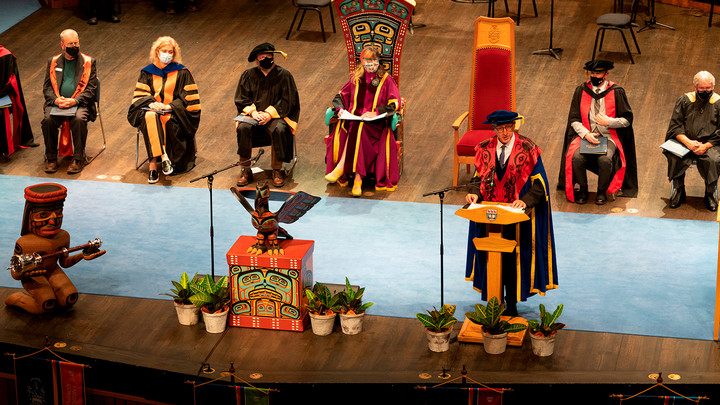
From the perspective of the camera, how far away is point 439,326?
6965mm

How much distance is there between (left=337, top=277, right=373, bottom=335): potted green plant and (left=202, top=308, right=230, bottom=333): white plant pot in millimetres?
734

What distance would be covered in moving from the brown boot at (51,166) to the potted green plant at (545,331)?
4907mm

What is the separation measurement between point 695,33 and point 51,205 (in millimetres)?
8360

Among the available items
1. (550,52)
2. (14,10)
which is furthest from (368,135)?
(14,10)

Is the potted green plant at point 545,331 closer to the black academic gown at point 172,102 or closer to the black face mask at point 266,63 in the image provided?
the black face mask at point 266,63

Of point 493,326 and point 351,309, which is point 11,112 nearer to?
point 351,309

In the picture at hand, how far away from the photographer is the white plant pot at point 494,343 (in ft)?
22.7

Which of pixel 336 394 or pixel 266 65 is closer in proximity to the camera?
pixel 336 394

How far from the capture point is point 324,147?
34.5 ft

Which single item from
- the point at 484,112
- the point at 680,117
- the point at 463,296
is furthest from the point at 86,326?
the point at 680,117

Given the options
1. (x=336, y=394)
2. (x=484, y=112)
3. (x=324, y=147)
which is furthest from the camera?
(x=324, y=147)

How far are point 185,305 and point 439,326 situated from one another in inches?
64.7

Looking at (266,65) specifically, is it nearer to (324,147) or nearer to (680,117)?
(324,147)

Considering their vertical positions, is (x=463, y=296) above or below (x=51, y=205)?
below
